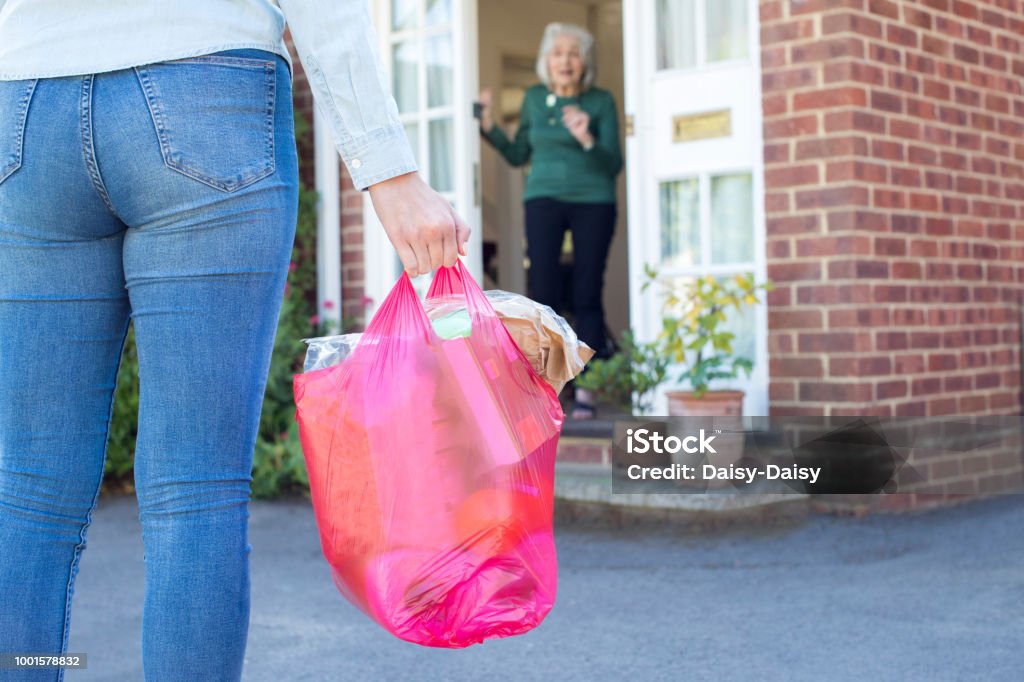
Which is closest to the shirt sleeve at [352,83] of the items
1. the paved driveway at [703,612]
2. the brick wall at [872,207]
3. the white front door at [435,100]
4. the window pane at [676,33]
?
the paved driveway at [703,612]

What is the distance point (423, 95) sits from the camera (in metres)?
6.14

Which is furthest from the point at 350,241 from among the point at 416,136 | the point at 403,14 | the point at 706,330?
the point at 706,330

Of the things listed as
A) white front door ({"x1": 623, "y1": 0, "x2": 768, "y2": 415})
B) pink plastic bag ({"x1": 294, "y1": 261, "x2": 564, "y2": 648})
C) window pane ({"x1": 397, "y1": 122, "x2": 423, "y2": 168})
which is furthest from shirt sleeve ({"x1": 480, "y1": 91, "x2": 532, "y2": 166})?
pink plastic bag ({"x1": 294, "y1": 261, "x2": 564, "y2": 648})

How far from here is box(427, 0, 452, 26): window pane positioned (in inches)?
237

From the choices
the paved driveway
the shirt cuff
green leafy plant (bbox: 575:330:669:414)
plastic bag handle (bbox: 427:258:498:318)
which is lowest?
the paved driveway

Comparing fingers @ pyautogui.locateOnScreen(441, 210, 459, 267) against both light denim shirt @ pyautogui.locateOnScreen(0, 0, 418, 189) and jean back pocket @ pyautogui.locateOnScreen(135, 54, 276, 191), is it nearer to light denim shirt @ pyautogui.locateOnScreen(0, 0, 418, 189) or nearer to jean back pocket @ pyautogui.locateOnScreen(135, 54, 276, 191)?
light denim shirt @ pyautogui.locateOnScreen(0, 0, 418, 189)

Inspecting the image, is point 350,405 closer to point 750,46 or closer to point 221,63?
point 221,63

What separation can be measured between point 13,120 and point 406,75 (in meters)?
4.95

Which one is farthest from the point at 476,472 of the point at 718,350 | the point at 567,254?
the point at 567,254

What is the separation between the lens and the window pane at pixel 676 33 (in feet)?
16.3

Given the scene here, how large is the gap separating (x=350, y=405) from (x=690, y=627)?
1.76 metres

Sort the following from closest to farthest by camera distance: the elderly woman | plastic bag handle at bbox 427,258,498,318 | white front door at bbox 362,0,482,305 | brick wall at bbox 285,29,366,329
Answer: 1. plastic bag handle at bbox 427,258,498,318
2. the elderly woman
3. white front door at bbox 362,0,482,305
4. brick wall at bbox 285,29,366,329

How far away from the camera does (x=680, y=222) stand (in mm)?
5012

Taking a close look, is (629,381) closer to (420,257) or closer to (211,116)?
(420,257)
